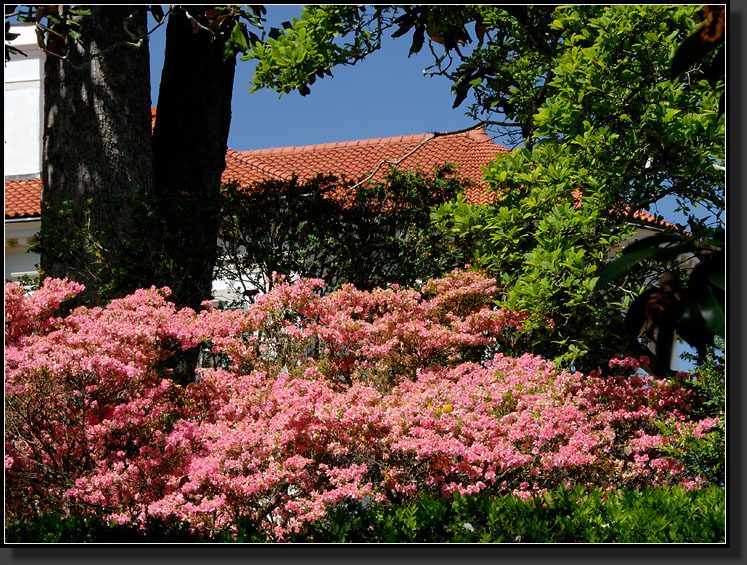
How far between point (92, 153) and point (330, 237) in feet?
9.83

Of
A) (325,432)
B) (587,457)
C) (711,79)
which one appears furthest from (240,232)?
(711,79)

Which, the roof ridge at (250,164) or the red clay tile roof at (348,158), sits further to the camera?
the roof ridge at (250,164)

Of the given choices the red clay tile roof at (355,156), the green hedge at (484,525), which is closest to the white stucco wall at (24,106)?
the red clay tile roof at (355,156)

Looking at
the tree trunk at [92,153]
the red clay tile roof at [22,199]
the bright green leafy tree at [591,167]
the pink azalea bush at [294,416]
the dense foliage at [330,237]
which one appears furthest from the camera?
the red clay tile roof at [22,199]

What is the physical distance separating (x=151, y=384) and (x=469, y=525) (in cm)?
325

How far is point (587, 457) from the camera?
19.6 ft

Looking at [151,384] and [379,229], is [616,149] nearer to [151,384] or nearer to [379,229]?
[379,229]

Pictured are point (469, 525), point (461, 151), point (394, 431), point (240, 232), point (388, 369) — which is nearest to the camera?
point (469, 525)

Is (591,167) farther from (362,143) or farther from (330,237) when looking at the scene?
(362,143)

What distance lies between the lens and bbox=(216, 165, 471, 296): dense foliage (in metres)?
8.96

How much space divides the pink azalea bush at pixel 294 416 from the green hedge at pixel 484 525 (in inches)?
27.3

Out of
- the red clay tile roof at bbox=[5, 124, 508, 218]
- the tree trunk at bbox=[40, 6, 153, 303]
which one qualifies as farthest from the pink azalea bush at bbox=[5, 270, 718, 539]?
the red clay tile roof at bbox=[5, 124, 508, 218]

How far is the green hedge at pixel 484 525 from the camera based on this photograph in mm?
4363

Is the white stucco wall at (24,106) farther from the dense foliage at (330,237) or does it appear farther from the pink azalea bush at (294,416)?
the pink azalea bush at (294,416)
